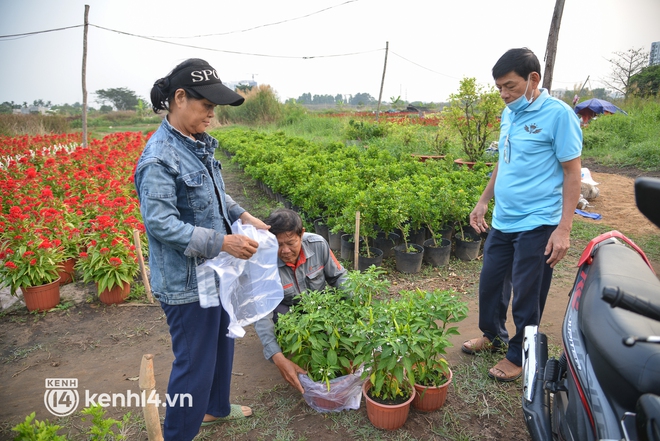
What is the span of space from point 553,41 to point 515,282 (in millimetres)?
7101

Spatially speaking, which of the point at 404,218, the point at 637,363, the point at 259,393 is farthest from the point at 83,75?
the point at 637,363

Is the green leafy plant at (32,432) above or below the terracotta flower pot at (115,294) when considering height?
above

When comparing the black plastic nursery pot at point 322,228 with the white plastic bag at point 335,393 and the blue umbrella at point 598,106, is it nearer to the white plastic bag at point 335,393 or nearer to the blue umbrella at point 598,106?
the white plastic bag at point 335,393

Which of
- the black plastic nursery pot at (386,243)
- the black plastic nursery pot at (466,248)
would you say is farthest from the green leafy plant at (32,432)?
the black plastic nursery pot at (466,248)

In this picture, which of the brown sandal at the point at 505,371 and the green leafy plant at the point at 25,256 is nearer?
the brown sandal at the point at 505,371

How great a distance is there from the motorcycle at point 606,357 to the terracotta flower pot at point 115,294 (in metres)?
3.80

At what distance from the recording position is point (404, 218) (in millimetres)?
4688

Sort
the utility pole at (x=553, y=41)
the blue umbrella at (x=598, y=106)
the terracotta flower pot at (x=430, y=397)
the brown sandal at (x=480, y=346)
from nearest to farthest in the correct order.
Answer: the terracotta flower pot at (x=430, y=397)
the brown sandal at (x=480, y=346)
the utility pole at (x=553, y=41)
the blue umbrella at (x=598, y=106)

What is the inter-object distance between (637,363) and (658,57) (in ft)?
97.4

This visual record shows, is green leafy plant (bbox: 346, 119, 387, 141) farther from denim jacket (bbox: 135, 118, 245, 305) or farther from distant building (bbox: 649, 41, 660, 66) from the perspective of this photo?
distant building (bbox: 649, 41, 660, 66)

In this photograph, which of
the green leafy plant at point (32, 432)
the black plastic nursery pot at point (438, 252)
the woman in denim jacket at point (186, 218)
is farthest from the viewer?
the black plastic nursery pot at point (438, 252)

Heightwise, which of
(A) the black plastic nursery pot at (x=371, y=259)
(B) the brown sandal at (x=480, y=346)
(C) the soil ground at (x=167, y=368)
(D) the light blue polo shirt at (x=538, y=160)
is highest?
(D) the light blue polo shirt at (x=538, y=160)

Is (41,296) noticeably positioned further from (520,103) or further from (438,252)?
(520,103)

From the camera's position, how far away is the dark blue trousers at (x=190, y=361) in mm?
1973
